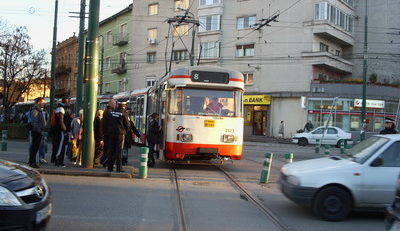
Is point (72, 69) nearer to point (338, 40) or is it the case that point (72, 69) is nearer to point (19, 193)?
point (338, 40)

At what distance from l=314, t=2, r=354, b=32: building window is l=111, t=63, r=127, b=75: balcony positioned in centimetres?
2396

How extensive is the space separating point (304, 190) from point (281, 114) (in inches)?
1309

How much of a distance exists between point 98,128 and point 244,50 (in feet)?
103

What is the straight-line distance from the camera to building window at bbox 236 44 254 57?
41812 millimetres

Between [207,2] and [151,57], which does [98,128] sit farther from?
[151,57]

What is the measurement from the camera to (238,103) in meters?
13.5

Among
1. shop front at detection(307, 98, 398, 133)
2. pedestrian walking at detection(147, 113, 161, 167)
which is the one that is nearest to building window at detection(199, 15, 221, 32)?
shop front at detection(307, 98, 398, 133)

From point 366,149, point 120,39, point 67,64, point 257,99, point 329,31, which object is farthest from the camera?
point 67,64

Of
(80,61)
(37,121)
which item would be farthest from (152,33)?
(37,121)

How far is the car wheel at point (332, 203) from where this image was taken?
7469mm

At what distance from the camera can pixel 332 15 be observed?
39.3 meters

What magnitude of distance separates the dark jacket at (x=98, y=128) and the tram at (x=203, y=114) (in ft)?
6.37

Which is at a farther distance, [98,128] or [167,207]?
[98,128]

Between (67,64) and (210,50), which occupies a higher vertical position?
(67,64)
